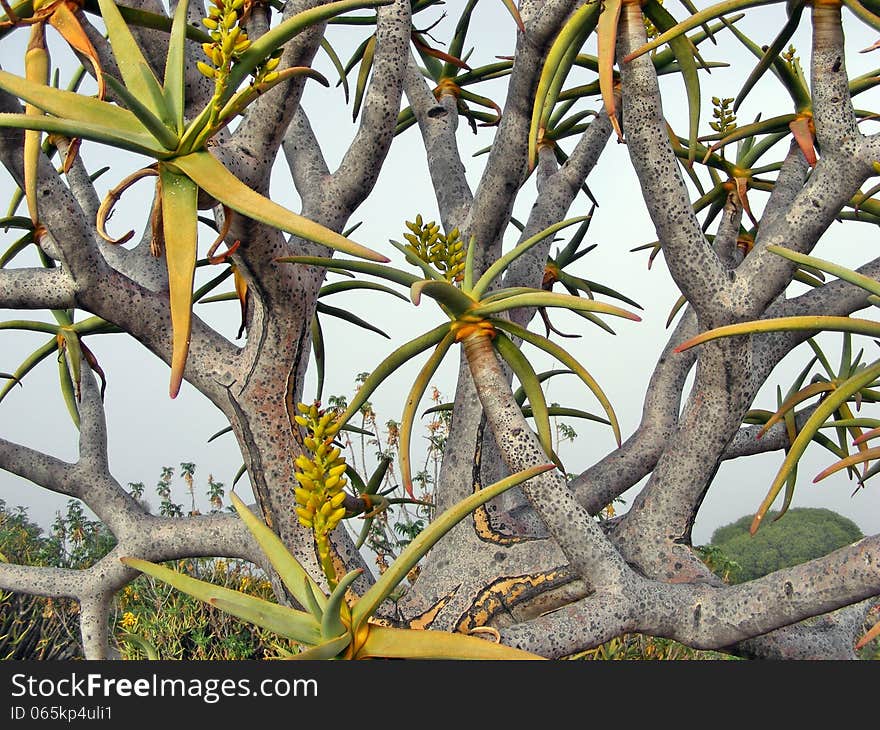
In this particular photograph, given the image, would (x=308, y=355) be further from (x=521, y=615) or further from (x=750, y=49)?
(x=750, y=49)

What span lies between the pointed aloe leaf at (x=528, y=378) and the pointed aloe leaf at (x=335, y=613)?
0.73m

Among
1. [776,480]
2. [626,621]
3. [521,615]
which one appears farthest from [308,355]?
[776,480]

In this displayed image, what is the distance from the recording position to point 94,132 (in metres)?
1.32

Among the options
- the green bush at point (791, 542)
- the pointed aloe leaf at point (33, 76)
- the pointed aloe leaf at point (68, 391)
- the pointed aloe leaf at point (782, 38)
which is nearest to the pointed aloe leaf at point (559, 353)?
the pointed aloe leaf at point (782, 38)

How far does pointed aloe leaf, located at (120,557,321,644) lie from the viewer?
50.5 inches

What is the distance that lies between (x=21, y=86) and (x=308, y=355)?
1.17 m

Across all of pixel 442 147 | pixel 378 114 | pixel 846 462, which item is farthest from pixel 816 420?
pixel 442 147

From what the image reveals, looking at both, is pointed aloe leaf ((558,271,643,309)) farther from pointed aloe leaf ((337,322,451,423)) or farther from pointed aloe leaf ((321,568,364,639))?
pointed aloe leaf ((321,568,364,639))

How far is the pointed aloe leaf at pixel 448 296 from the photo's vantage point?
1596 millimetres

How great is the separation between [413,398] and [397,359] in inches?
3.7

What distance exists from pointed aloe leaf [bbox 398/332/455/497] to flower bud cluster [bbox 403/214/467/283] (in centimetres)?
15

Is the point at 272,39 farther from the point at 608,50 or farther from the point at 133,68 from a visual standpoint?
the point at 608,50

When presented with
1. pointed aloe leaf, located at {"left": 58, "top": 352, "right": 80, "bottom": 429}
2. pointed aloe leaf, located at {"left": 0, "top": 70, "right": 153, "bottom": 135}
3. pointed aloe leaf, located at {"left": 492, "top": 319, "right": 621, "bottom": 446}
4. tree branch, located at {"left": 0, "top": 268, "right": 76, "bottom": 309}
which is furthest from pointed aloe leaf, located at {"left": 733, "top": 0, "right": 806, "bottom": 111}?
pointed aloe leaf, located at {"left": 58, "top": 352, "right": 80, "bottom": 429}

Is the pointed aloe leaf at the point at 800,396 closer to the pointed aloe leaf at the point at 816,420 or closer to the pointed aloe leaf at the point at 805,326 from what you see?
the pointed aloe leaf at the point at 816,420
